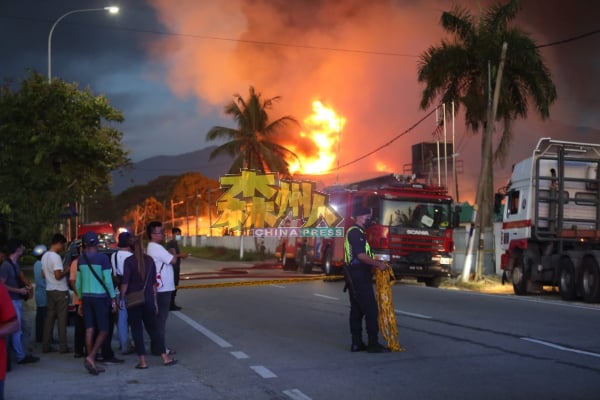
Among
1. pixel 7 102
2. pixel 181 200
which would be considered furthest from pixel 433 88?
pixel 181 200

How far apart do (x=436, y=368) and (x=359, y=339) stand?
4.88ft

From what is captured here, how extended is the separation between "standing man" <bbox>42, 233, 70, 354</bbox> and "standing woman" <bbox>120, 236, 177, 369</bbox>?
5.60 feet

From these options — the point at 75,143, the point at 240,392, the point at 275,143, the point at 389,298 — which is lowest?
the point at 240,392

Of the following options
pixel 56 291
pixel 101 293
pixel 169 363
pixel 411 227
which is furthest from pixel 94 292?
pixel 411 227

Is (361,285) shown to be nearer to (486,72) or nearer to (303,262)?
(303,262)

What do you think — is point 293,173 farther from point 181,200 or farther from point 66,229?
point 181,200

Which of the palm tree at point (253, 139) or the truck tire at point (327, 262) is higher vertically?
the palm tree at point (253, 139)

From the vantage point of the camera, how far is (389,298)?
10219 millimetres

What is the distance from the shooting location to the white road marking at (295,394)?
729 centimetres

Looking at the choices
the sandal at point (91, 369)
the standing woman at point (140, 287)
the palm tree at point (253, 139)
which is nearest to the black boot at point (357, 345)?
the standing woman at point (140, 287)

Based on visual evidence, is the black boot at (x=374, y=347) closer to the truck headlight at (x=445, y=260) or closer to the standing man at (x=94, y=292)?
the standing man at (x=94, y=292)

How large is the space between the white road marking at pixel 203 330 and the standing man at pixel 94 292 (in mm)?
2426

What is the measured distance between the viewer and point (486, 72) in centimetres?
3291

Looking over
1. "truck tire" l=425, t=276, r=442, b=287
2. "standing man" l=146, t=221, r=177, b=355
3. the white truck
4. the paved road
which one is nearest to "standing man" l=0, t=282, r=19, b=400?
the paved road
